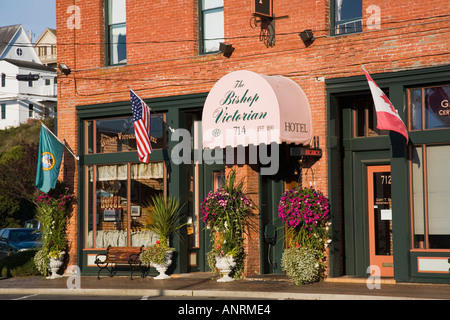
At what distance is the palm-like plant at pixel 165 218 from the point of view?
17953 mm

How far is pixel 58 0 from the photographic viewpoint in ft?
68.0

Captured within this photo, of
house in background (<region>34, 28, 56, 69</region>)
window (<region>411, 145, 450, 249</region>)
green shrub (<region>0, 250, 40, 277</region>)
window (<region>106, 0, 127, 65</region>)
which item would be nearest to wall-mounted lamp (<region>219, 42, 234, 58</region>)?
window (<region>106, 0, 127, 65</region>)

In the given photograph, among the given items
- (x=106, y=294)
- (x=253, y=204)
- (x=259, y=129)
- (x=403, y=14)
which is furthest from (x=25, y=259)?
(x=403, y=14)

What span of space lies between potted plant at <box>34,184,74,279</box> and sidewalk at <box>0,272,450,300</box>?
0.62m

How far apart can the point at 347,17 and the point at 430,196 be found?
4.49 metres

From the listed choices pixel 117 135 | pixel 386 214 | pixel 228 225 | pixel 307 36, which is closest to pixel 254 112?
pixel 307 36

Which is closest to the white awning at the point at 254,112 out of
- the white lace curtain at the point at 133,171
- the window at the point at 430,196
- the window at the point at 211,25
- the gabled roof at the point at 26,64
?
the window at the point at 211,25

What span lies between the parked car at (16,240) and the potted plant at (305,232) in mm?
13912

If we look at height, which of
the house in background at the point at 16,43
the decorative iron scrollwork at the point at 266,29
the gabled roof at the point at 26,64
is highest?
the house in background at the point at 16,43

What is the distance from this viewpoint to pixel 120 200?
19.3m

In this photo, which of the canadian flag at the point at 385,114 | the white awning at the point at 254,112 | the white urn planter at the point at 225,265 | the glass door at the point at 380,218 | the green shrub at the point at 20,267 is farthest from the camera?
the green shrub at the point at 20,267

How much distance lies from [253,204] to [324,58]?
382 centimetres

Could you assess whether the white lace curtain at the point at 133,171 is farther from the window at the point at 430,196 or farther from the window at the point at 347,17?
the window at the point at 430,196
